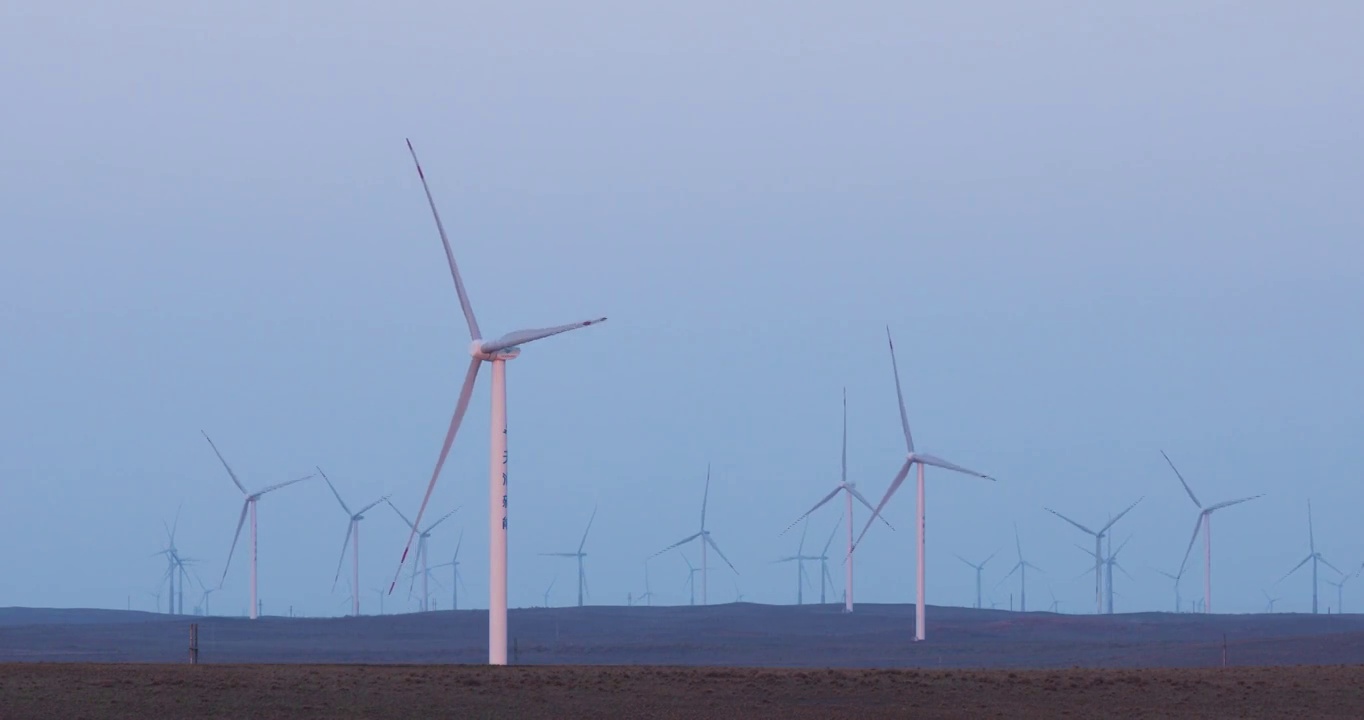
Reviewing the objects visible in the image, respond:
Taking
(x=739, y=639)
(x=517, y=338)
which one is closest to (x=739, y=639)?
(x=739, y=639)

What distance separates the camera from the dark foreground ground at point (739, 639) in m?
87.4

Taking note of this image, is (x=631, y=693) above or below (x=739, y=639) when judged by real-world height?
above

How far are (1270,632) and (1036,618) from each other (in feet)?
62.8

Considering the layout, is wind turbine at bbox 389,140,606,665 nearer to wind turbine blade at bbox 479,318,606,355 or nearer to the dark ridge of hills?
Result: wind turbine blade at bbox 479,318,606,355

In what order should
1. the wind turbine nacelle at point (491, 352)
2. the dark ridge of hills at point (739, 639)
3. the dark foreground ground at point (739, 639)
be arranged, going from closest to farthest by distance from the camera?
1. the wind turbine nacelle at point (491, 352)
2. the dark foreground ground at point (739, 639)
3. the dark ridge of hills at point (739, 639)

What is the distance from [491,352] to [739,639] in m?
75.8

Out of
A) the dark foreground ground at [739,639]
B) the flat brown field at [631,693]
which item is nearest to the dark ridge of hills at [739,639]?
the dark foreground ground at [739,639]

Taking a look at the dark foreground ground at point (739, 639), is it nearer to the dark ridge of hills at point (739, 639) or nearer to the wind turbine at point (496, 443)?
the dark ridge of hills at point (739, 639)

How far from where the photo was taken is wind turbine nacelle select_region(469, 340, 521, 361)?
156 ft

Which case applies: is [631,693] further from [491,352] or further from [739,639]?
[739,639]

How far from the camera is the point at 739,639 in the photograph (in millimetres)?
120438

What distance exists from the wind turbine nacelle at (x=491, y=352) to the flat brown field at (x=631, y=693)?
8.73m

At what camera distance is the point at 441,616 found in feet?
476

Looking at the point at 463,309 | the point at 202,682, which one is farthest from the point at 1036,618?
the point at 202,682
